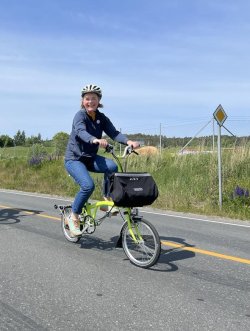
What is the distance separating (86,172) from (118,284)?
1.89 meters

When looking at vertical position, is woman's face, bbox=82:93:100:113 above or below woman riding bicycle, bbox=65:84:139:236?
above

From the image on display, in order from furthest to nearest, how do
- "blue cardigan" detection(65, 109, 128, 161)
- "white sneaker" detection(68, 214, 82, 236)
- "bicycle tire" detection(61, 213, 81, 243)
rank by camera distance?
"bicycle tire" detection(61, 213, 81, 243) → "white sneaker" detection(68, 214, 82, 236) → "blue cardigan" detection(65, 109, 128, 161)

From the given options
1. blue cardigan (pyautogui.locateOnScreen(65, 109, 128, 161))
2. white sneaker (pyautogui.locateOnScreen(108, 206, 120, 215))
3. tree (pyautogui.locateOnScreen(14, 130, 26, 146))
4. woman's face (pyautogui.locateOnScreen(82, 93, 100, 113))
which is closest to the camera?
white sneaker (pyautogui.locateOnScreen(108, 206, 120, 215))

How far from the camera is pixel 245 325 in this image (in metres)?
3.87

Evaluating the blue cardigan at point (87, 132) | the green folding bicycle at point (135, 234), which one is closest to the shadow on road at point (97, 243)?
the green folding bicycle at point (135, 234)

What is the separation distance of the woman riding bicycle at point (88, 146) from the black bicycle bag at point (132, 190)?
2.21 ft

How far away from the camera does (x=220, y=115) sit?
12492mm

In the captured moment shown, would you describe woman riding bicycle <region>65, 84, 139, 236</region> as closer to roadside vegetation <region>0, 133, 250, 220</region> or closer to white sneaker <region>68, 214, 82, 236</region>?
white sneaker <region>68, 214, 82, 236</region>

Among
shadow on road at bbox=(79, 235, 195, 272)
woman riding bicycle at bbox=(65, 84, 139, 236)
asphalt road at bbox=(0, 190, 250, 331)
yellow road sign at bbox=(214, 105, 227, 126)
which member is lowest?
asphalt road at bbox=(0, 190, 250, 331)

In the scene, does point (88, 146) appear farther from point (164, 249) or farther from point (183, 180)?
point (183, 180)

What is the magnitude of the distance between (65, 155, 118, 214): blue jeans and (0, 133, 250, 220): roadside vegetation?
18.5 ft

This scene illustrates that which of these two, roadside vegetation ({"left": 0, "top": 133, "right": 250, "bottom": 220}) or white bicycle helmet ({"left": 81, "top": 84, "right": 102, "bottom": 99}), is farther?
roadside vegetation ({"left": 0, "top": 133, "right": 250, "bottom": 220})

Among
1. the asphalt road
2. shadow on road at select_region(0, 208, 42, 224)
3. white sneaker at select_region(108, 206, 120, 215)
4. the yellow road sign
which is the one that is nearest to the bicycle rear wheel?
the asphalt road

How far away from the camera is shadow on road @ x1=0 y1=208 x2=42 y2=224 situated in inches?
383
